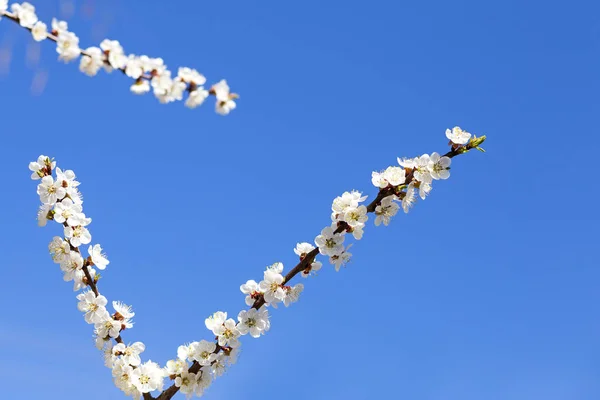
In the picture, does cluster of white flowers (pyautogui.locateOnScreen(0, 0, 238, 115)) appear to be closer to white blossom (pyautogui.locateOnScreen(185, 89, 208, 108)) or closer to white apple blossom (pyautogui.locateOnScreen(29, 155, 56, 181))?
white blossom (pyautogui.locateOnScreen(185, 89, 208, 108))

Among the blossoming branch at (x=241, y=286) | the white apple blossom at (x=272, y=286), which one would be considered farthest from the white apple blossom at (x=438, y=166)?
the white apple blossom at (x=272, y=286)

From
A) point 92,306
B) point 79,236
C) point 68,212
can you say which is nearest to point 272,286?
point 92,306

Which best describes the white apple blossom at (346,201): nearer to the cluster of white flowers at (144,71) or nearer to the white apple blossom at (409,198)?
the white apple blossom at (409,198)

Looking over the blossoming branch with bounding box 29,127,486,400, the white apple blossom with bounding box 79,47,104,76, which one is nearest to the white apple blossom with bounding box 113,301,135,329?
the blossoming branch with bounding box 29,127,486,400

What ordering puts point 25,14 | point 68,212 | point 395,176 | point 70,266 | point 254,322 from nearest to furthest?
point 25,14 < point 395,176 < point 254,322 < point 68,212 < point 70,266

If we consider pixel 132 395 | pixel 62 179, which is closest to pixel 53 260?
pixel 62 179

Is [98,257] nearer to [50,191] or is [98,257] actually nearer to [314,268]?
[50,191]
